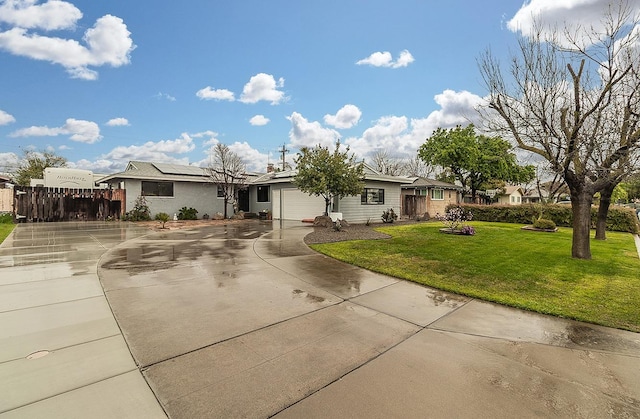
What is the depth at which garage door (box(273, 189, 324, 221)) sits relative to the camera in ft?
61.6

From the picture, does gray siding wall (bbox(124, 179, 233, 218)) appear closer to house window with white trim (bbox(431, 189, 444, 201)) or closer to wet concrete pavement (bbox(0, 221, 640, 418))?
wet concrete pavement (bbox(0, 221, 640, 418))

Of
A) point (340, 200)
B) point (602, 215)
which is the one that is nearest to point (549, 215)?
point (602, 215)

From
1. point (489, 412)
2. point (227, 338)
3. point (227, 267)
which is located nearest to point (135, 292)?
point (227, 267)

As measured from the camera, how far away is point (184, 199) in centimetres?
2109

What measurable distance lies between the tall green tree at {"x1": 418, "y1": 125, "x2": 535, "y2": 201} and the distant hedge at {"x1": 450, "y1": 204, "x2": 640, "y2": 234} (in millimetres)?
8579

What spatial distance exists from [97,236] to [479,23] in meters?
15.7

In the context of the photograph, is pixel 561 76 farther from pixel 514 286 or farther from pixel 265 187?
pixel 265 187

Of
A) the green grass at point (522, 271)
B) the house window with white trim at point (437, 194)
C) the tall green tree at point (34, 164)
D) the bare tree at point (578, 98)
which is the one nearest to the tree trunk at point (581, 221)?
the bare tree at point (578, 98)

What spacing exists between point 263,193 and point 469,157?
2109 cm

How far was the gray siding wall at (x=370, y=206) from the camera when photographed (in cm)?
1834

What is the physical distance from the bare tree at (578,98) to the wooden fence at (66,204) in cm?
2090

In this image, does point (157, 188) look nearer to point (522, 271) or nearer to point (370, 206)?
point (370, 206)

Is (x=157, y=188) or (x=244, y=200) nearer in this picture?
(x=157, y=188)

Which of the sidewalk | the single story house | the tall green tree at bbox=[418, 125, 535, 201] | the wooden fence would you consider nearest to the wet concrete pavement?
the sidewalk
